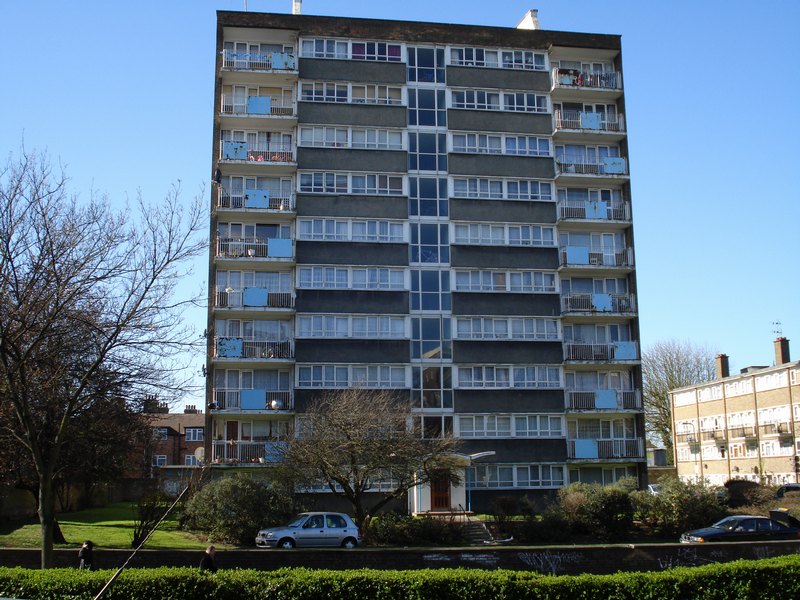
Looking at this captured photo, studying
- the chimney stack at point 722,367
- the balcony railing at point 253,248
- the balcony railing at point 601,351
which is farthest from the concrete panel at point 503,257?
the chimney stack at point 722,367

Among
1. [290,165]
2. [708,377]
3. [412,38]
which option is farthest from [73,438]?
[708,377]

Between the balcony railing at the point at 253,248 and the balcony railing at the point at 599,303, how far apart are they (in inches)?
592

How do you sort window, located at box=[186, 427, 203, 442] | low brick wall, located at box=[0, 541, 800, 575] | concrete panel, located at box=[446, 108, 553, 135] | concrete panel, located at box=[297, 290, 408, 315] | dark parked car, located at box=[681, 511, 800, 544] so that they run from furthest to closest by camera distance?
window, located at box=[186, 427, 203, 442], concrete panel, located at box=[446, 108, 553, 135], concrete panel, located at box=[297, 290, 408, 315], dark parked car, located at box=[681, 511, 800, 544], low brick wall, located at box=[0, 541, 800, 575]

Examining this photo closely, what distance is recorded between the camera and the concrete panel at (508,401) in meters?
44.7

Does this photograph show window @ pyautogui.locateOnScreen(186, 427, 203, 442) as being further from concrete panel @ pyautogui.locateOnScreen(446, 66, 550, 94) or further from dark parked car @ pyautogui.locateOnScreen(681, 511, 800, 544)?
dark parked car @ pyautogui.locateOnScreen(681, 511, 800, 544)

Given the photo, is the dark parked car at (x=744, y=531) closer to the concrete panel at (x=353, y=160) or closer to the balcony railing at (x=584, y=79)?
the concrete panel at (x=353, y=160)

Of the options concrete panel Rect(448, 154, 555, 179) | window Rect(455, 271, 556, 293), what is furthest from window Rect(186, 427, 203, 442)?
concrete panel Rect(448, 154, 555, 179)

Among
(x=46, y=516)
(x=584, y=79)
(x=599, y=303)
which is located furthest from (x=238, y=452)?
(x=584, y=79)

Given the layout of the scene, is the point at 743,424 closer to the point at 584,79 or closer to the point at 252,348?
the point at 584,79

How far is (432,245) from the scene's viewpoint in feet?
151

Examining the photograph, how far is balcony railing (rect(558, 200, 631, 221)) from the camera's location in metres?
47.8

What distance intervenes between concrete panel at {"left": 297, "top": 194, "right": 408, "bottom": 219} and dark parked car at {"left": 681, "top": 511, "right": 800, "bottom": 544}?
22.2 metres

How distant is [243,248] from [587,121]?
2035 centimetres

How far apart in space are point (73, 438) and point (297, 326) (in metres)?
17.0
